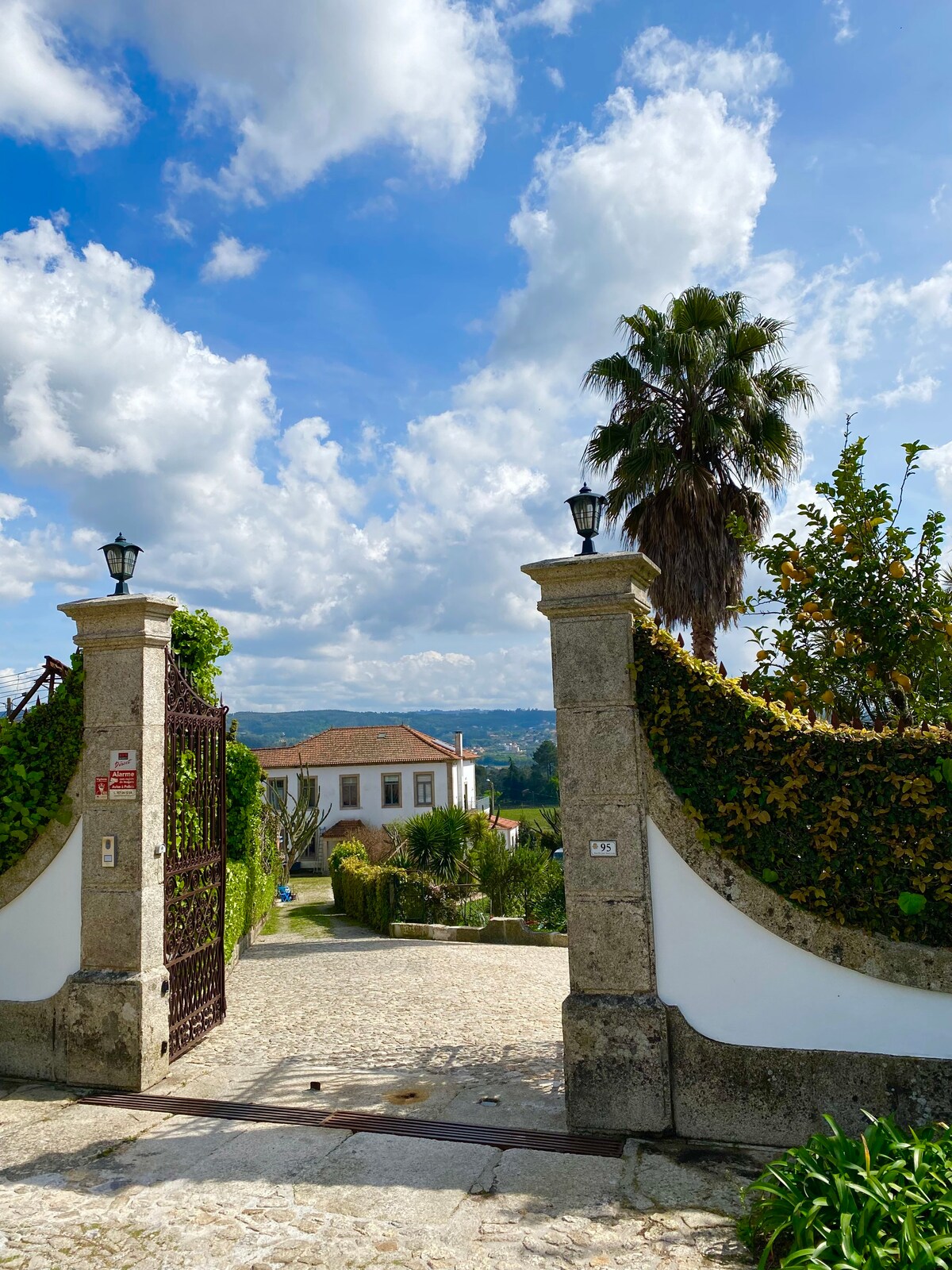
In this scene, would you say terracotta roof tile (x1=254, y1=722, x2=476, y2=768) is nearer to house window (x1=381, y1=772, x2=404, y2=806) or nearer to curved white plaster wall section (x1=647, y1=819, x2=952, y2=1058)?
house window (x1=381, y1=772, x2=404, y2=806)

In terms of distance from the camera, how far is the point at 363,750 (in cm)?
4253

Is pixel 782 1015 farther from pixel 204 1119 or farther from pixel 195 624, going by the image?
pixel 195 624

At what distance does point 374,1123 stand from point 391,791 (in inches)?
1429

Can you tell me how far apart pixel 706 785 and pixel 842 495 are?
2664mm

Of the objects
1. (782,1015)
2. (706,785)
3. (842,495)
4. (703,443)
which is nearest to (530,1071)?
(782,1015)

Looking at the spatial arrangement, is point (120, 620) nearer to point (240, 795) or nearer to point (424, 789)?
point (240, 795)

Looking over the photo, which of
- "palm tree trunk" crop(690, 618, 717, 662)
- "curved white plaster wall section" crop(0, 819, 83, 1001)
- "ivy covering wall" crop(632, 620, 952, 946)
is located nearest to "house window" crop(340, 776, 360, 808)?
"palm tree trunk" crop(690, 618, 717, 662)

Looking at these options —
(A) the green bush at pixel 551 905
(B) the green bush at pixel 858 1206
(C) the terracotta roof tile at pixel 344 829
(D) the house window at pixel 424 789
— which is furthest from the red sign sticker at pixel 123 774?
(D) the house window at pixel 424 789

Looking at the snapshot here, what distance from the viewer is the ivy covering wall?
4688mm

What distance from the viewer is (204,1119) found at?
17.7 feet

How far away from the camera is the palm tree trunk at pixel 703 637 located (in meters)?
10.8

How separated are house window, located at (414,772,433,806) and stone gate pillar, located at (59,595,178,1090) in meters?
34.8

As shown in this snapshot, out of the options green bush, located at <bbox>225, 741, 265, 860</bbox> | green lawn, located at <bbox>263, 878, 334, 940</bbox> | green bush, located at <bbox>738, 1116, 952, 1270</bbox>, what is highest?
green bush, located at <bbox>225, 741, 265, 860</bbox>

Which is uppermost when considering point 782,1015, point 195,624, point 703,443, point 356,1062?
point 703,443
